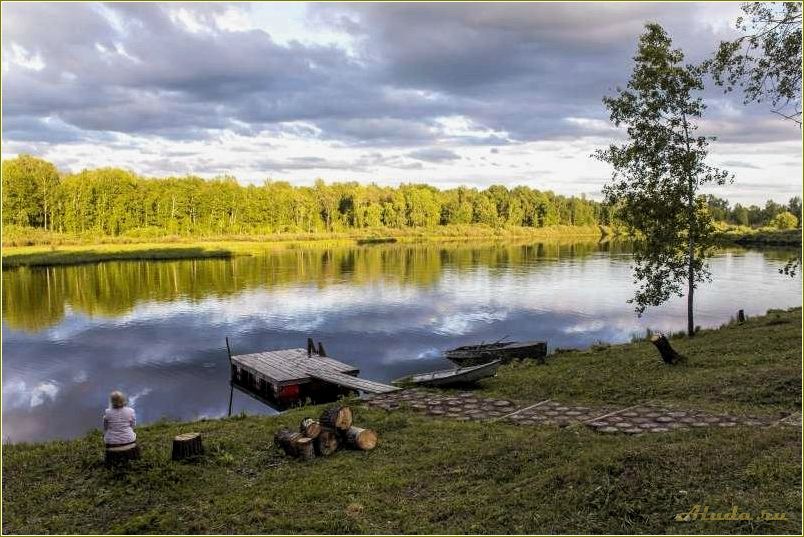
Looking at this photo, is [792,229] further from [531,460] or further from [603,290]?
[531,460]

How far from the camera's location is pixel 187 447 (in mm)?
12336

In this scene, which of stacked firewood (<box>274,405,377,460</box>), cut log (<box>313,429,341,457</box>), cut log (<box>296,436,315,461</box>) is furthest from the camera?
cut log (<box>313,429,341,457</box>)

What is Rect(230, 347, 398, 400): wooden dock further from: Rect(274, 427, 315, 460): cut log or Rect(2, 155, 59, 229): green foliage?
Rect(2, 155, 59, 229): green foliage

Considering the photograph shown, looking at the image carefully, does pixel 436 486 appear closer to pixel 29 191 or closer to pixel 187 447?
pixel 187 447

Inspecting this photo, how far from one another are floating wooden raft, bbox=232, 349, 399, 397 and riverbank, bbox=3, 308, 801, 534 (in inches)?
194

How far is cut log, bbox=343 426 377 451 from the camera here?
1287cm

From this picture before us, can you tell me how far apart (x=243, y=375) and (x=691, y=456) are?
19.6m

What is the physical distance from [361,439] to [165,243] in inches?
3674

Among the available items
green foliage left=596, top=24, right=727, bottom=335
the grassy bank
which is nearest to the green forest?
the grassy bank

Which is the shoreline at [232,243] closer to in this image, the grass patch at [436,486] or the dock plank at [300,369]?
the dock plank at [300,369]

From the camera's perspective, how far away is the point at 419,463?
1173 centimetres

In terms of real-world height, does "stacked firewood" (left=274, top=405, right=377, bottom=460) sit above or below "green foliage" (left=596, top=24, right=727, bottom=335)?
below

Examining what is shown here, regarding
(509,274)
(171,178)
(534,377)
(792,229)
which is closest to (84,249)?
(171,178)

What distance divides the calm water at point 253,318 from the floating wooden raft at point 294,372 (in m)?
1.07
